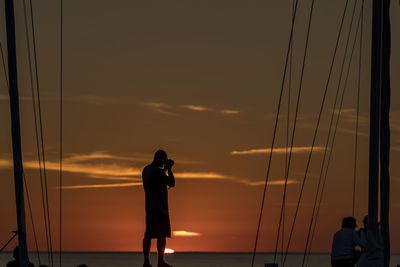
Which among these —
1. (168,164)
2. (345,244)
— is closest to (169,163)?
(168,164)

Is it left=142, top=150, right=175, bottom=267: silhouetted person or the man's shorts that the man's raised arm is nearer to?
left=142, top=150, right=175, bottom=267: silhouetted person

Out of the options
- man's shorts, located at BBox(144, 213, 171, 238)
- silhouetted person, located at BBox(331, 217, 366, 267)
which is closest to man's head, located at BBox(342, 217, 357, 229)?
silhouetted person, located at BBox(331, 217, 366, 267)

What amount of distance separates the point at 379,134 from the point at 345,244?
496 cm

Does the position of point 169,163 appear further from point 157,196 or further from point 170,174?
point 157,196

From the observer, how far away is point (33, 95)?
2047 cm

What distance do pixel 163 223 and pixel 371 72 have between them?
5.50 metres

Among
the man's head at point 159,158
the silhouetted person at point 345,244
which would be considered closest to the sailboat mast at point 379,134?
the silhouetted person at point 345,244

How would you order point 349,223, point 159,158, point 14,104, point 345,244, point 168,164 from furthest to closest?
1. point 349,223
2. point 345,244
3. point 168,164
4. point 159,158
5. point 14,104

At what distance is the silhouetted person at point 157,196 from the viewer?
67.4ft

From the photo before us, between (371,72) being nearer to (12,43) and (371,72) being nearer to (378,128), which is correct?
(378,128)

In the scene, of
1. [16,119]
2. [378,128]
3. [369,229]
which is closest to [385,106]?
[378,128]

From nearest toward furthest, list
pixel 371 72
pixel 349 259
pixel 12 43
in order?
pixel 12 43
pixel 371 72
pixel 349 259

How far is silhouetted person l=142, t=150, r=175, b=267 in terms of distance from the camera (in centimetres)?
2053

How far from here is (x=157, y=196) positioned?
20.7m
